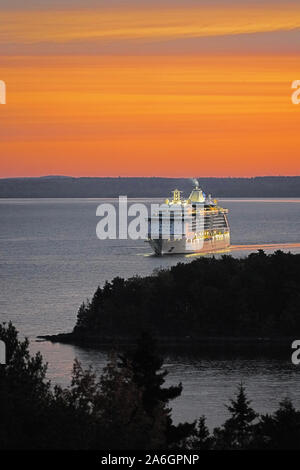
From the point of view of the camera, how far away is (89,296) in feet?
177

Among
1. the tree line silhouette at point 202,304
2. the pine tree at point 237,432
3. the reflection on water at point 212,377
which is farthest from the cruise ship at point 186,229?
the pine tree at point 237,432

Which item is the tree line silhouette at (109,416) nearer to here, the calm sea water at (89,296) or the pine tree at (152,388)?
the pine tree at (152,388)

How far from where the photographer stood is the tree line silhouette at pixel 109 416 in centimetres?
1627

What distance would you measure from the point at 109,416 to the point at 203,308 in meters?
26.3

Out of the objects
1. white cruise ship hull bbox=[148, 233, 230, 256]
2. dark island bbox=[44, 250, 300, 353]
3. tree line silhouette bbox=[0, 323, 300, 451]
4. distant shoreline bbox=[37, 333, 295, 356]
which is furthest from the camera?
white cruise ship hull bbox=[148, 233, 230, 256]

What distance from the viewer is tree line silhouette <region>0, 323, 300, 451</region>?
640 inches

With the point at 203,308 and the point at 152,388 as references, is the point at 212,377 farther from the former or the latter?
the point at 152,388

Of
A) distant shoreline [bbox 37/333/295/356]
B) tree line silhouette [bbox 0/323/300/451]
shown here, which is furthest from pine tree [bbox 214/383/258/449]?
distant shoreline [bbox 37/333/295/356]

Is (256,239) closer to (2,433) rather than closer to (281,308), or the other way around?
(281,308)

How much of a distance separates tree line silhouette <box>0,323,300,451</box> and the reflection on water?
6.74 meters

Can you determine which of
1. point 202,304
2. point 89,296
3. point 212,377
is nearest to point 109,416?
point 212,377

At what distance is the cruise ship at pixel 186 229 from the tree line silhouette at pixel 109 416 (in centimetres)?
6398

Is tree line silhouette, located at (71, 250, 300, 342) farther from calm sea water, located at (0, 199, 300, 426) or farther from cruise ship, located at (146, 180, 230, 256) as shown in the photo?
cruise ship, located at (146, 180, 230, 256)

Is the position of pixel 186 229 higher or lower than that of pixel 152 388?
higher
